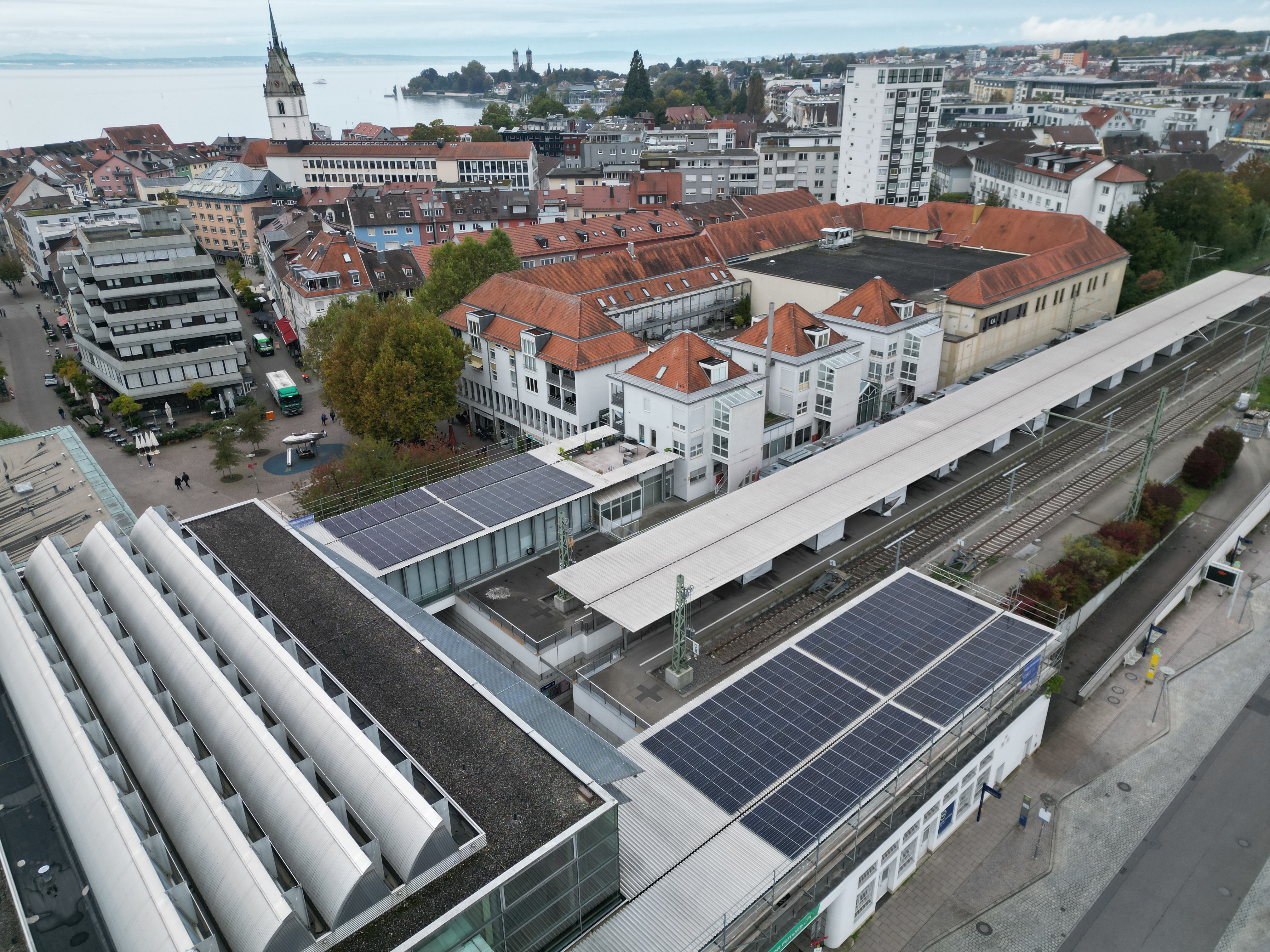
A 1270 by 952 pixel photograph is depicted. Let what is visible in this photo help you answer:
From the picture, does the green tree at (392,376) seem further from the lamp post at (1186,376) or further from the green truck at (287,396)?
the lamp post at (1186,376)

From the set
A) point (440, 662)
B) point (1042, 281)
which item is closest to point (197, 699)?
point (440, 662)

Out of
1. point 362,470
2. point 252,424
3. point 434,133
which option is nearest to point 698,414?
point 362,470

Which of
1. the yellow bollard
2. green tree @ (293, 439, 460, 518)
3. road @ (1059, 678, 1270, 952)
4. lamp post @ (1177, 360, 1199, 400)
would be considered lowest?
road @ (1059, 678, 1270, 952)

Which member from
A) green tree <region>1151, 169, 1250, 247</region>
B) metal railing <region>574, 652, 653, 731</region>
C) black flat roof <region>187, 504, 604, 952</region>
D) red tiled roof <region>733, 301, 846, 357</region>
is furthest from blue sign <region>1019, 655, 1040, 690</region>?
green tree <region>1151, 169, 1250, 247</region>

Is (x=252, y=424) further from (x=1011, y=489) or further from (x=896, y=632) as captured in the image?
(x=1011, y=489)

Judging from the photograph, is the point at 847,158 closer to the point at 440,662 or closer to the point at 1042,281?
the point at 1042,281

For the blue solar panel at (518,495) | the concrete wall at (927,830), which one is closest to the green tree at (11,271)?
the blue solar panel at (518,495)

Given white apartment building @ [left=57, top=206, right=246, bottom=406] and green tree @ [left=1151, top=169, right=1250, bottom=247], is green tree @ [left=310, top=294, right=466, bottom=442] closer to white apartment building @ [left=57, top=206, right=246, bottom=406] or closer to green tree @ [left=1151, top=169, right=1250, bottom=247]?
white apartment building @ [left=57, top=206, right=246, bottom=406]
